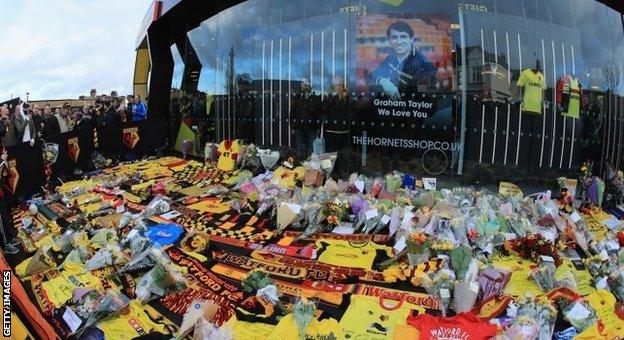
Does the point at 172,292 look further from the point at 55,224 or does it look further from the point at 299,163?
the point at 299,163

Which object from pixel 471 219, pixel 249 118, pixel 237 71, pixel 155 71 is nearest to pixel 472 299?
pixel 471 219

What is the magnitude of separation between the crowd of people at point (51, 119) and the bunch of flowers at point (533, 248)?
820cm

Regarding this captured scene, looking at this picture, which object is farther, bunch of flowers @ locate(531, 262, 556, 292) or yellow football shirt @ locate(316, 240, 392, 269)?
yellow football shirt @ locate(316, 240, 392, 269)

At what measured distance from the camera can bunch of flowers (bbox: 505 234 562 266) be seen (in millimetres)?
5773

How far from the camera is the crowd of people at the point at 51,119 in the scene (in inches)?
374

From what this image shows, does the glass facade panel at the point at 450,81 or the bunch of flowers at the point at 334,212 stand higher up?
the glass facade panel at the point at 450,81

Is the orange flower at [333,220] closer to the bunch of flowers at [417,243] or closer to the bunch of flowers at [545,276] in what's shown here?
the bunch of flowers at [417,243]

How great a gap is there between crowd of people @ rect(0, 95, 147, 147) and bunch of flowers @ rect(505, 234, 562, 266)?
8.20 meters

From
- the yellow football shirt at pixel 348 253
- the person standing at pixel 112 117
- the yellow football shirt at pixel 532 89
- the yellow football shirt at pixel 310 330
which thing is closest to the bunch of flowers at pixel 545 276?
the yellow football shirt at pixel 348 253

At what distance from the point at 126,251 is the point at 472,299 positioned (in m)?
3.68

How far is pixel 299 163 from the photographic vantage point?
31.0ft

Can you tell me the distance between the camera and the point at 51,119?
447 inches

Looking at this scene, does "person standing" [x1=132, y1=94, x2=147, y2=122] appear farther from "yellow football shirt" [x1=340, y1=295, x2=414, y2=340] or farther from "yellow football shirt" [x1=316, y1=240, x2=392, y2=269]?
"yellow football shirt" [x1=340, y1=295, x2=414, y2=340]

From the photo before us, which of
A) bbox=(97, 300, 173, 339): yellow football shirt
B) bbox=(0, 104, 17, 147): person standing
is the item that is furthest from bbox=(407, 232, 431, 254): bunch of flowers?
bbox=(0, 104, 17, 147): person standing
